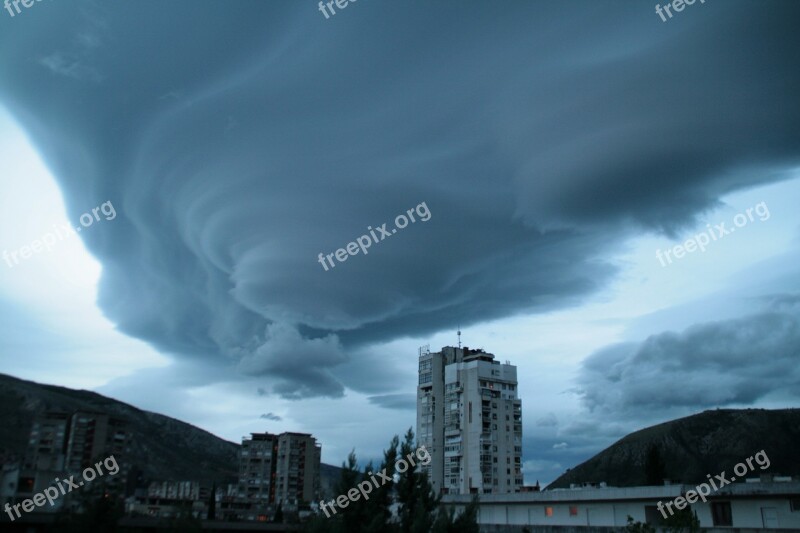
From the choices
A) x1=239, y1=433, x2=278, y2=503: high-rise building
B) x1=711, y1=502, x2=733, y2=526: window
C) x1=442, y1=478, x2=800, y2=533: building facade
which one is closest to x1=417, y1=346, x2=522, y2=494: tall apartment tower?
x1=442, y1=478, x2=800, y2=533: building facade

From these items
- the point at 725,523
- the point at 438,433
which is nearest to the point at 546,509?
the point at 725,523

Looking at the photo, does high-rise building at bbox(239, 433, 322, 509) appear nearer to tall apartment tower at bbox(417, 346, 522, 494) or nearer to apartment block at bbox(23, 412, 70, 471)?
apartment block at bbox(23, 412, 70, 471)

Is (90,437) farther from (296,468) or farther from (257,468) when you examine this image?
(296,468)

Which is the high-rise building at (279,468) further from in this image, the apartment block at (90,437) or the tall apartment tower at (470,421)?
the tall apartment tower at (470,421)

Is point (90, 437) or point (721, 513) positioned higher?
point (90, 437)

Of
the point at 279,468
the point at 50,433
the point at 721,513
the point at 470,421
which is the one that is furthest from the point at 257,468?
the point at 721,513
